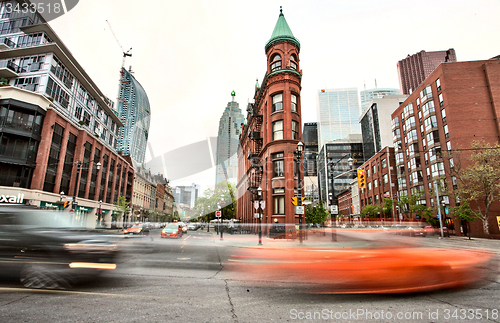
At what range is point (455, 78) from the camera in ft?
152

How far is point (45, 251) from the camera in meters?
7.76

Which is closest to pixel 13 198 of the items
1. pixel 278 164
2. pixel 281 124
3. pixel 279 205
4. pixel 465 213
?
pixel 279 205

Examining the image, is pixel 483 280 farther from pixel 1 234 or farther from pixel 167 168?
pixel 167 168

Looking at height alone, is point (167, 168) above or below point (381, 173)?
below

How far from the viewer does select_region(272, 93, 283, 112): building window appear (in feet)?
103

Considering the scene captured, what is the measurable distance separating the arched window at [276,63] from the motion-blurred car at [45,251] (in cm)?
2944

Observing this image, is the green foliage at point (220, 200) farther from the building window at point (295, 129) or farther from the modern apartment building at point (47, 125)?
the building window at point (295, 129)

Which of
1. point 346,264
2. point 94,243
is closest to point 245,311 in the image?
point 346,264

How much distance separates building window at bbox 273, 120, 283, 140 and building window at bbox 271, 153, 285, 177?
2176 millimetres

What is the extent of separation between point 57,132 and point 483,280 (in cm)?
4514

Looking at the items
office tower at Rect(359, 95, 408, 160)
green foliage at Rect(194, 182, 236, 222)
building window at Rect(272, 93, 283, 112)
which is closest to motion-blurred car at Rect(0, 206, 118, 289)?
building window at Rect(272, 93, 283, 112)

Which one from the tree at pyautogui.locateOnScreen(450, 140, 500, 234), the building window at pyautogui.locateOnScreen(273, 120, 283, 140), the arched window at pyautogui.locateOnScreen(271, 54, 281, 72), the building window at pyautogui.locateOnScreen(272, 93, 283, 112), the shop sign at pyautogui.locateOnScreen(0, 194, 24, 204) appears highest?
the arched window at pyautogui.locateOnScreen(271, 54, 281, 72)

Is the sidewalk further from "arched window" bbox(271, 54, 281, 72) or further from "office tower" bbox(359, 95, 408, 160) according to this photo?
"office tower" bbox(359, 95, 408, 160)

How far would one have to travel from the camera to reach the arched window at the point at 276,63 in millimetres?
32438
